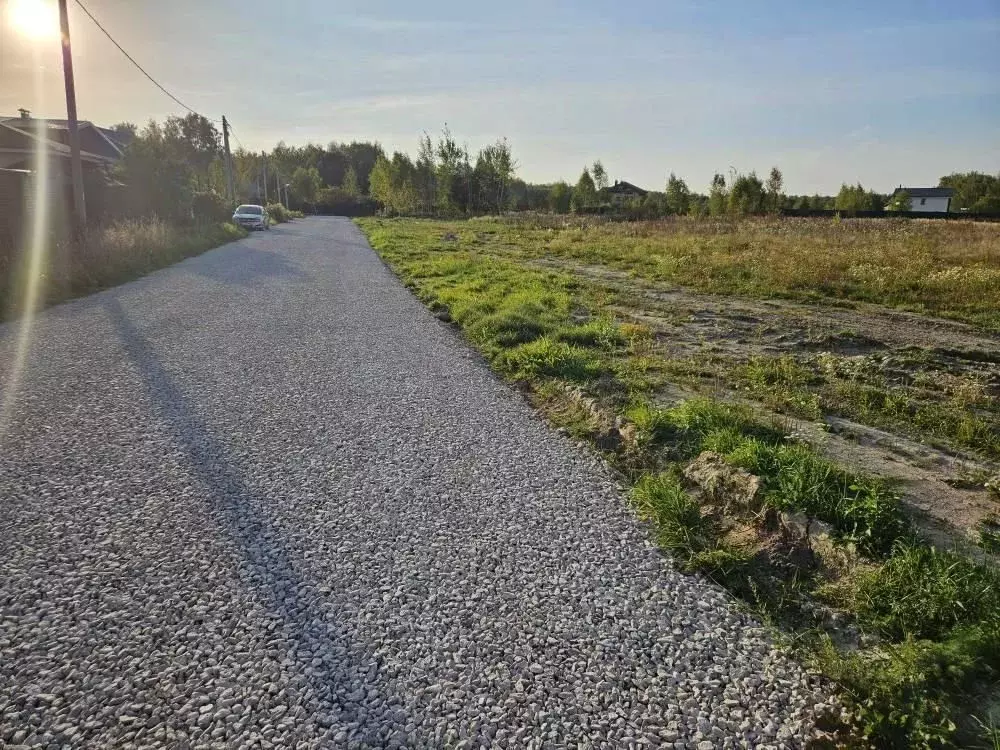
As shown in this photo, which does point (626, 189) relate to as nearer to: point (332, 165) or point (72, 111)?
point (332, 165)

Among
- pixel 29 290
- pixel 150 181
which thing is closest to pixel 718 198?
pixel 150 181

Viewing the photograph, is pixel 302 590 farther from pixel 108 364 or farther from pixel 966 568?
pixel 108 364

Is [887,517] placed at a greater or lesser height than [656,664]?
greater

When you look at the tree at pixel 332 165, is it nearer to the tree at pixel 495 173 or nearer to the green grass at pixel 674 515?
the tree at pixel 495 173

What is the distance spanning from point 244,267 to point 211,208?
2049 cm

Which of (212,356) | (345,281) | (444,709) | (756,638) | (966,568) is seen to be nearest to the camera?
(444,709)

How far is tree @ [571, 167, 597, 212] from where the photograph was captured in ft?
206

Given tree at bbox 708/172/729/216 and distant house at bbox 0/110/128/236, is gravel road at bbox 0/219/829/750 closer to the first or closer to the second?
distant house at bbox 0/110/128/236

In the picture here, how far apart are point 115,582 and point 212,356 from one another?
4.85 metres

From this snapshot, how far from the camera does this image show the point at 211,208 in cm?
3397

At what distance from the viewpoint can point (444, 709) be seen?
7.50ft

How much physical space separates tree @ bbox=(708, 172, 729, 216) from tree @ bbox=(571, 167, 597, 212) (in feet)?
40.9

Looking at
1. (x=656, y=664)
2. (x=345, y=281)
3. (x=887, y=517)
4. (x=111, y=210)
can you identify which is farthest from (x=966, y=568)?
(x=111, y=210)

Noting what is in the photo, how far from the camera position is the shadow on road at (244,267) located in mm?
14609
